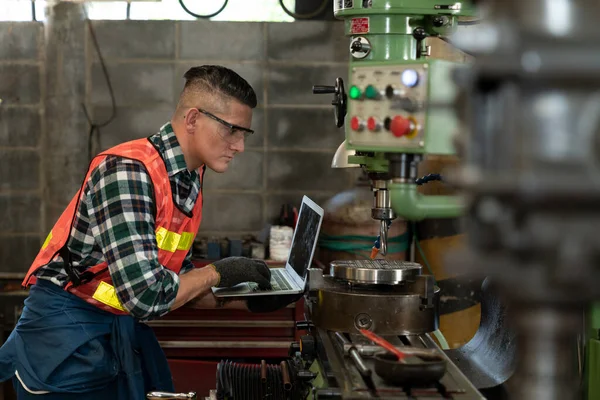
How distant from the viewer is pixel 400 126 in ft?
4.75

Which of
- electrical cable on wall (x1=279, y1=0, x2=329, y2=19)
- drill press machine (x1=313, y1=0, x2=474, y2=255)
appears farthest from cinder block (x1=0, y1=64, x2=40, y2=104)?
drill press machine (x1=313, y1=0, x2=474, y2=255)

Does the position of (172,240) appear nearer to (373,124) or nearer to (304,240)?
(304,240)

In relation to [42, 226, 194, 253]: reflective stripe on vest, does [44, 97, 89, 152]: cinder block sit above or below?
above

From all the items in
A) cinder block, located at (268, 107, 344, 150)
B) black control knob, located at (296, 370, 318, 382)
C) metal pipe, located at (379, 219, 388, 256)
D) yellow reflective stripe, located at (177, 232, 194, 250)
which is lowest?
black control knob, located at (296, 370, 318, 382)

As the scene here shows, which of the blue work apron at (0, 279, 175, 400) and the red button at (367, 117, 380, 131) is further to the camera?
the blue work apron at (0, 279, 175, 400)

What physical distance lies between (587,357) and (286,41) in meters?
2.07

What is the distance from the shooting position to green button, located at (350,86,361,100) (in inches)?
62.6

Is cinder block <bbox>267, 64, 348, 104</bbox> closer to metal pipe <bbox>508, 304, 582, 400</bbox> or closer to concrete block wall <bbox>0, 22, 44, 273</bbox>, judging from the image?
concrete block wall <bbox>0, 22, 44, 273</bbox>

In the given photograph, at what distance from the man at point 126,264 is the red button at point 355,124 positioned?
1.92 ft

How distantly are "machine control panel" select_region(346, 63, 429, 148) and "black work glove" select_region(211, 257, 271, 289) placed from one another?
2.45ft

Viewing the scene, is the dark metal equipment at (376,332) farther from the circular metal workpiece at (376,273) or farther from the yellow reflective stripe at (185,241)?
the yellow reflective stripe at (185,241)

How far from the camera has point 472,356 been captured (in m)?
2.03

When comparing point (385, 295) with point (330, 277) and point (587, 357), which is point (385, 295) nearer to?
point (330, 277)

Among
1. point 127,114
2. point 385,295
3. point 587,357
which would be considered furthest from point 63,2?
point 587,357
